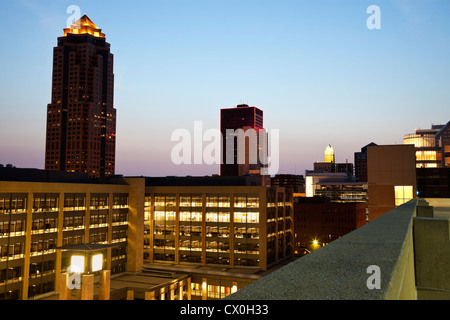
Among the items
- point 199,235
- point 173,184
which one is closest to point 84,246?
point 199,235

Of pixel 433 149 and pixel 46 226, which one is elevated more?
pixel 433 149

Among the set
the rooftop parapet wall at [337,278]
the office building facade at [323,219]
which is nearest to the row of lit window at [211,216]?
the office building facade at [323,219]

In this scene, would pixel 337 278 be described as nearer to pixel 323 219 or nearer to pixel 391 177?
pixel 391 177

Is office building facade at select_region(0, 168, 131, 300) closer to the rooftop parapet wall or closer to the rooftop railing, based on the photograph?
the rooftop railing

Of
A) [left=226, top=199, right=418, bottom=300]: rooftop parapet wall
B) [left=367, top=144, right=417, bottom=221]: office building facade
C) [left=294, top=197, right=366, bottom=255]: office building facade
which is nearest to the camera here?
[left=226, top=199, right=418, bottom=300]: rooftop parapet wall

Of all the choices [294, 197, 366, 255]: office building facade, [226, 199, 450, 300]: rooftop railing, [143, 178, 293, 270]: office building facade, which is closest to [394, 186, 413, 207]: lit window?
[143, 178, 293, 270]: office building facade

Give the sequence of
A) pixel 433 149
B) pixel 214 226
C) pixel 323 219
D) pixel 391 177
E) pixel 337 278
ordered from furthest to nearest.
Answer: pixel 323 219 → pixel 433 149 → pixel 214 226 → pixel 391 177 → pixel 337 278

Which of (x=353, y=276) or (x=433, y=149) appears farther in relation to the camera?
(x=433, y=149)

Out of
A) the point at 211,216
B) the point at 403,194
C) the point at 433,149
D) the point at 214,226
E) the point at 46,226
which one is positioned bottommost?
the point at 214,226

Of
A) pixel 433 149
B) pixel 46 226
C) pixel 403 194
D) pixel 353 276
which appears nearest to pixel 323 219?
pixel 433 149
